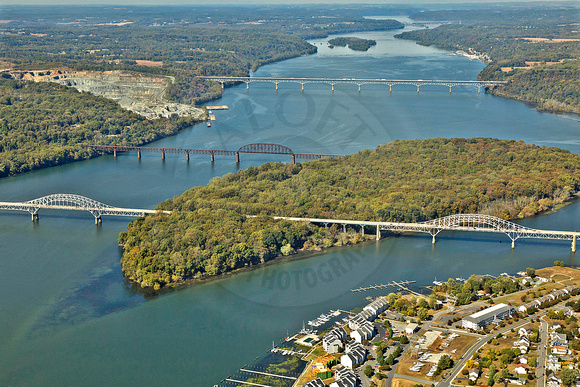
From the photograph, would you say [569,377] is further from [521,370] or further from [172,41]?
[172,41]

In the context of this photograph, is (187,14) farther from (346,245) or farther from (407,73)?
(346,245)

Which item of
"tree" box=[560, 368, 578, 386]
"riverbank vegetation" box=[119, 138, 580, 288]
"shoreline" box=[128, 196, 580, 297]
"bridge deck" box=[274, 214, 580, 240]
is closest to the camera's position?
"tree" box=[560, 368, 578, 386]

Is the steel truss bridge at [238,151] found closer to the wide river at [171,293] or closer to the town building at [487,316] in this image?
the wide river at [171,293]

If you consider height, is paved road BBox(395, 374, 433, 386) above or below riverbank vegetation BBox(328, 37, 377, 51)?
below

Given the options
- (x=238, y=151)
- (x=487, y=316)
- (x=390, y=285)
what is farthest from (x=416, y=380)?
(x=238, y=151)

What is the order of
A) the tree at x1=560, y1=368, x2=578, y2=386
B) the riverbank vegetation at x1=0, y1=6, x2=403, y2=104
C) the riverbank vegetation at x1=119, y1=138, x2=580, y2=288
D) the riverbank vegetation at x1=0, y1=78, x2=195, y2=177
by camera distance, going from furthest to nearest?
the riverbank vegetation at x1=0, y1=6, x2=403, y2=104 < the riverbank vegetation at x1=0, y1=78, x2=195, y2=177 < the riverbank vegetation at x1=119, y1=138, x2=580, y2=288 < the tree at x1=560, y1=368, x2=578, y2=386

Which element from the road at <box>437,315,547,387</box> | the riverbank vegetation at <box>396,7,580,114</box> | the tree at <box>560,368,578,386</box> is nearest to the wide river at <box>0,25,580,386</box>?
the road at <box>437,315,547,387</box>

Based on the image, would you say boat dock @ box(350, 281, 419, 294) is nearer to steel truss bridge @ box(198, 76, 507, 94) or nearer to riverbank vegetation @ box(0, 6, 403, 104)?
riverbank vegetation @ box(0, 6, 403, 104)
